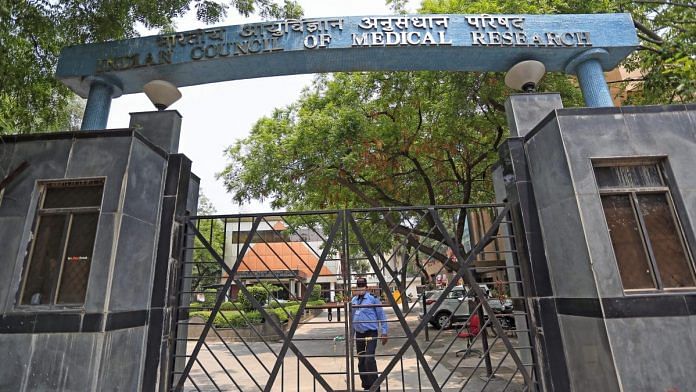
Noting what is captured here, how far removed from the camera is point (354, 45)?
5.10 metres

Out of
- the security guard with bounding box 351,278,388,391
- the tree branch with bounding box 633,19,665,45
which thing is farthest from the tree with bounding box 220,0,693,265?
the security guard with bounding box 351,278,388,391

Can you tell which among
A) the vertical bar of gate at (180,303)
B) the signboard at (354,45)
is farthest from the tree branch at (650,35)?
the vertical bar of gate at (180,303)

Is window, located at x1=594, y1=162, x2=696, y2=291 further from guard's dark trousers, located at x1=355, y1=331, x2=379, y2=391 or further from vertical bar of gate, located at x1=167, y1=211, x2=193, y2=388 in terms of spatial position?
vertical bar of gate, located at x1=167, y1=211, x2=193, y2=388

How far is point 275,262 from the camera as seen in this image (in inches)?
1211

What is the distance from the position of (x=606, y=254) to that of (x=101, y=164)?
18.0 ft

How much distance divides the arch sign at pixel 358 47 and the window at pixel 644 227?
1.43 m

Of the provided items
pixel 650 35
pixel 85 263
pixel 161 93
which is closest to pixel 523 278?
pixel 85 263

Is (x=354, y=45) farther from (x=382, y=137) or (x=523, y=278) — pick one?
(x=382, y=137)

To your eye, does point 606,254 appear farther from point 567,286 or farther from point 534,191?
point 534,191

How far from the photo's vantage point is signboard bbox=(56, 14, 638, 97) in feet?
16.7

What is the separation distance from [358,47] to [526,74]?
2.41m

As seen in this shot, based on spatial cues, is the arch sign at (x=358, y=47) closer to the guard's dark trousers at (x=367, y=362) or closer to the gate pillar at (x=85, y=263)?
the gate pillar at (x=85, y=263)

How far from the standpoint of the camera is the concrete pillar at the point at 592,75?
4977 millimetres

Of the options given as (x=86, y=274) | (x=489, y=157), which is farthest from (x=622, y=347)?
(x=489, y=157)
